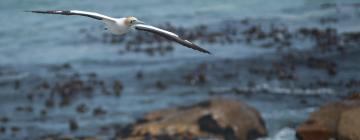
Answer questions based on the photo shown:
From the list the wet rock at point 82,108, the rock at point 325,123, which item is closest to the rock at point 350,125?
the rock at point 325,123

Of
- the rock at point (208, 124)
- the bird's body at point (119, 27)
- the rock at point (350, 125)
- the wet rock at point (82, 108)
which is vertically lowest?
the wet rock at point (82, 108)

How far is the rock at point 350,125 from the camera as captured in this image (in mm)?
15484

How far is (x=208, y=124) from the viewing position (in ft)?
61.4

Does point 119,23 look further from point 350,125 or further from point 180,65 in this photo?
point 180,65

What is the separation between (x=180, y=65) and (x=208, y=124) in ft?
37.0

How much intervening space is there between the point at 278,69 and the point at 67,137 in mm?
9428

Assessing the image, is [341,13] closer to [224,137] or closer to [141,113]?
[141,113]

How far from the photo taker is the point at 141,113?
77.5 ft

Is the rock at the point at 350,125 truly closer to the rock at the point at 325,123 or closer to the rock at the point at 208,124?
the rock at the point at 325,123

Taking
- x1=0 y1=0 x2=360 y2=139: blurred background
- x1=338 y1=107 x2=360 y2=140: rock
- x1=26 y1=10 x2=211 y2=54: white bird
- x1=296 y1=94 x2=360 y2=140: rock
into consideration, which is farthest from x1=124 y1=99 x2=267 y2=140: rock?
Answer: x1=26 y1=10 x2=211 y2=54: white bird

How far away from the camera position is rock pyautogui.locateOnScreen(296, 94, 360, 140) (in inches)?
660

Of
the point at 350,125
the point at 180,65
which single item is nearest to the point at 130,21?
the point at 350,125

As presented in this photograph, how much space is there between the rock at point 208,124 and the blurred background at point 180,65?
4.03 feet

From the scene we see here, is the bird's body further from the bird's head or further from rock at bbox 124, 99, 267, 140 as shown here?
rock at bbox 124, 99, 267, 140
